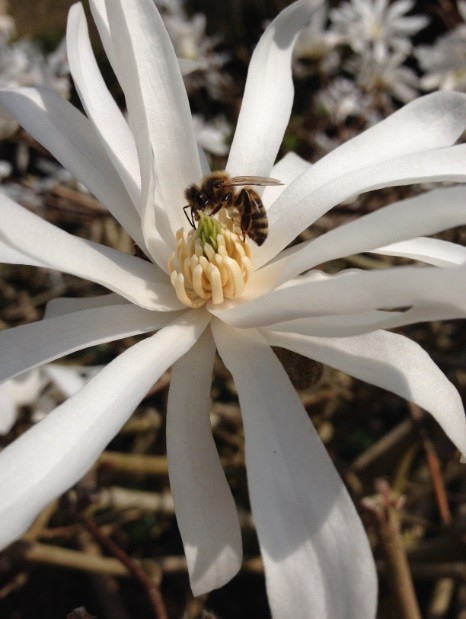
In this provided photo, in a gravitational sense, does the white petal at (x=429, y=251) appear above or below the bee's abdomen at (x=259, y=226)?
below

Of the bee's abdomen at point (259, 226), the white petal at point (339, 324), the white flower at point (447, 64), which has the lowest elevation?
the white petal at point (339, 324)

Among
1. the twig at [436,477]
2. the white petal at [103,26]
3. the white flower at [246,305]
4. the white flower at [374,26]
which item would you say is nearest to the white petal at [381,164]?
the white flower at [246,305]

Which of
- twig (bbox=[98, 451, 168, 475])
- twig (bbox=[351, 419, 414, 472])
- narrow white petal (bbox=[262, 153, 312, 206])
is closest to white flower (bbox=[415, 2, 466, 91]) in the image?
twig (bbox=[351, 419, 414, 472])

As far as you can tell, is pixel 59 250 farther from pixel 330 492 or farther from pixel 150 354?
pixel 330 492

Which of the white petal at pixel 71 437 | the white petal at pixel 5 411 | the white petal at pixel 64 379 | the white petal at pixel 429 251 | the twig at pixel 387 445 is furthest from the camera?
the twig at pixel 387 445

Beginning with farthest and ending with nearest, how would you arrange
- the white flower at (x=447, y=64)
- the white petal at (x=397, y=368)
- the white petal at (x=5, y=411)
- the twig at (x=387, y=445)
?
the white flower at (x=447, y=64)
the twig at (x=387, y=445)
the white petal at (x=5, y=411)
the white petal at (x=397, y=368)

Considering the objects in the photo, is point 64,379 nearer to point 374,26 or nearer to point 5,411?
point 5,411

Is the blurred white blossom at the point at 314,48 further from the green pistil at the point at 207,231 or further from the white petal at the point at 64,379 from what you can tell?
the green pistil at the point at 207,231
